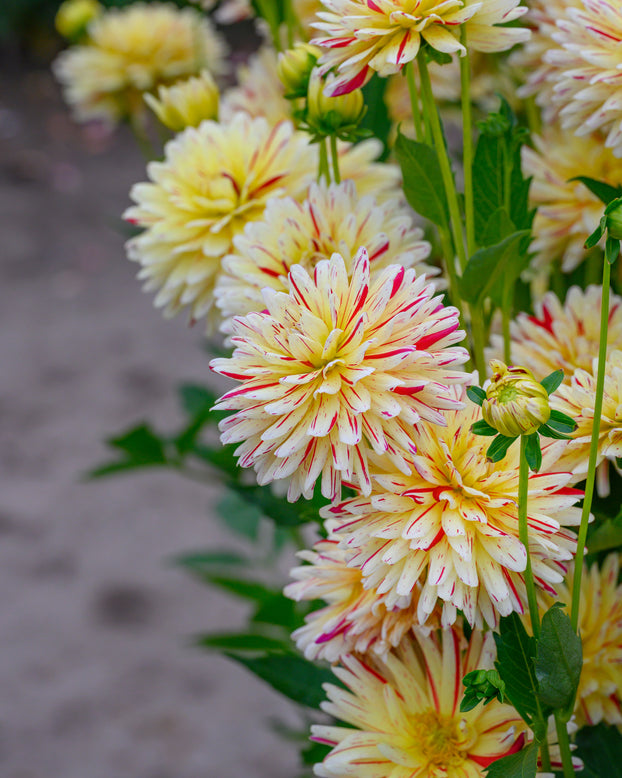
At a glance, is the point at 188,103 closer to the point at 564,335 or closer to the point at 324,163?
the point at 324,163

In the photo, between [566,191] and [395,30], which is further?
[566,191]

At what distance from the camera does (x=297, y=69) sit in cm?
38

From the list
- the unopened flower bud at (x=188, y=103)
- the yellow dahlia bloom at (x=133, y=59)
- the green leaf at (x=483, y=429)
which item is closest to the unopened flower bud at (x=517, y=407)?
the green leaf at (x=483, y=429)

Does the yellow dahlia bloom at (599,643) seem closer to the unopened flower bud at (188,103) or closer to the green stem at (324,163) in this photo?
the green stem at (324,163)

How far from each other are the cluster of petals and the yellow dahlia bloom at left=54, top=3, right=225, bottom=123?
56cm

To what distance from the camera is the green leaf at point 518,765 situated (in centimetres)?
28

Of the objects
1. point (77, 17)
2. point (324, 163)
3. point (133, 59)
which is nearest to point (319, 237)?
point (324, 163)

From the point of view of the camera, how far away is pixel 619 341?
358mm

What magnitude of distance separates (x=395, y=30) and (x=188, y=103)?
192 mm

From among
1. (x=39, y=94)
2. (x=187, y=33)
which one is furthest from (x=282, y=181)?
(x=39, y=94)

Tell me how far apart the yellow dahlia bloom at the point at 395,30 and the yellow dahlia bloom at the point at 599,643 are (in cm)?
20

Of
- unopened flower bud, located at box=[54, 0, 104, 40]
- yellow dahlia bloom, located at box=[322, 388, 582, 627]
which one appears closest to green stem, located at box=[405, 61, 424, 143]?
yellow dahlia bloom, located at box=[322, 388, 582, 627]

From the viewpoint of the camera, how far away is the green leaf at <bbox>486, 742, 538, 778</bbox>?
28 centimetres

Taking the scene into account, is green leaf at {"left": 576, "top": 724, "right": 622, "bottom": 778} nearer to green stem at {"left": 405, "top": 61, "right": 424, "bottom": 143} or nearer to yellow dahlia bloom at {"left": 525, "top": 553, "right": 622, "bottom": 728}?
yellow dahlia bloom at {"left": 525, "top": 553, "right": 622, "bottom": 728}
